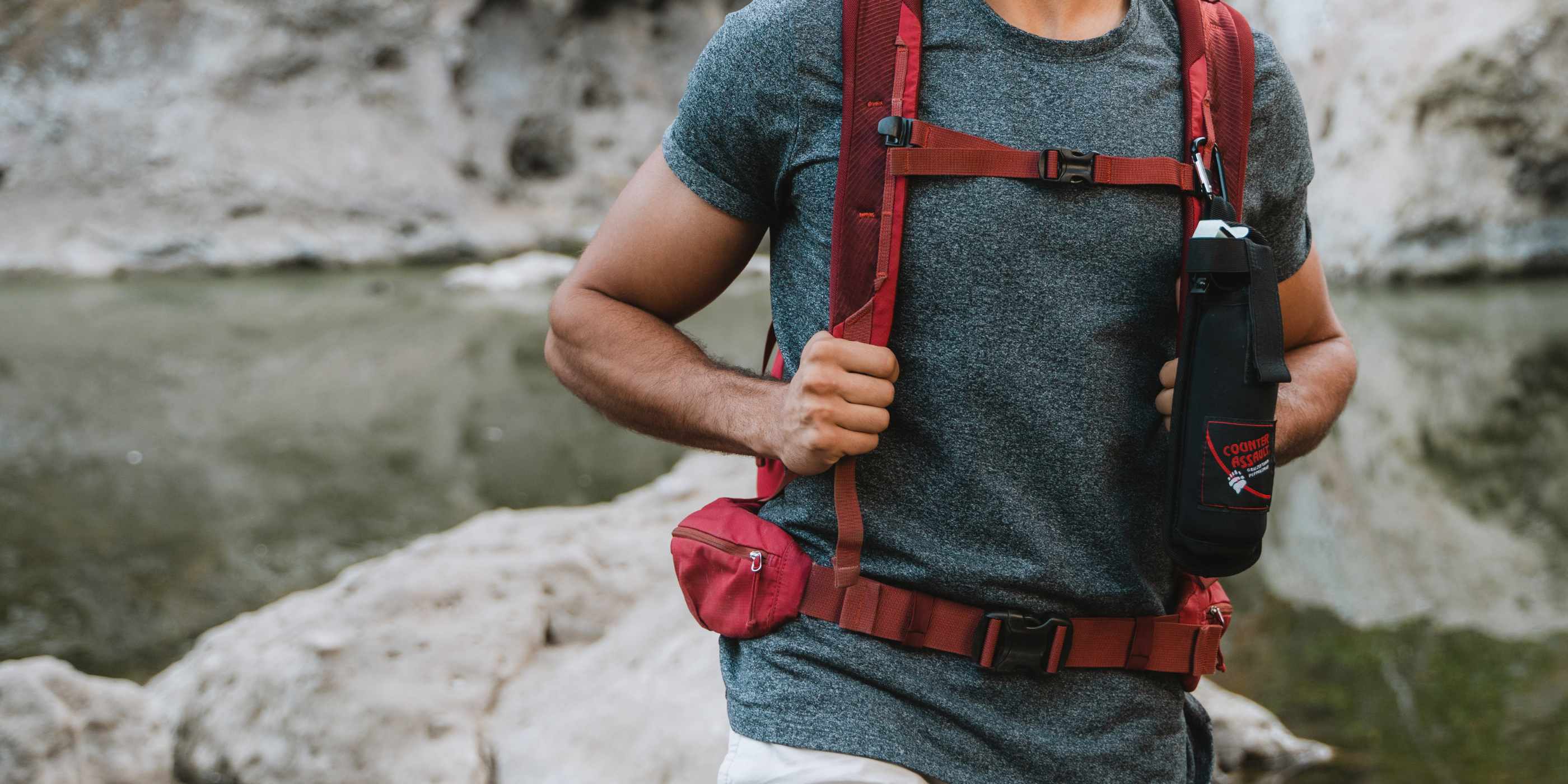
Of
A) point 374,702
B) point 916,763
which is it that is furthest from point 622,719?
point 916,763

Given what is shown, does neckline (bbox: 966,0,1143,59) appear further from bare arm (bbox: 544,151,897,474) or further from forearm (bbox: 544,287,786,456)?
forearm (bbox: 544,287,786,456)

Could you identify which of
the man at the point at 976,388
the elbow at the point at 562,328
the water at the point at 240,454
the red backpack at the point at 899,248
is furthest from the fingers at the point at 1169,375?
the water at the point at 240,454

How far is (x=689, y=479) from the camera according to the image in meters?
3.83

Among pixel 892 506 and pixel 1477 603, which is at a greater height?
pixel 892 506

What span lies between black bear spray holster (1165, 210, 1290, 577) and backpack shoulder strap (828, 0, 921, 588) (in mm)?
292

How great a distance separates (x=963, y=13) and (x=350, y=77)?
20639 mm

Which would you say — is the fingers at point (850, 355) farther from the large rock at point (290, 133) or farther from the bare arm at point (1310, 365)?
the large rock at point (290, 133)

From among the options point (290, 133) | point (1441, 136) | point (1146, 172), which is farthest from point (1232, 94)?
point (290, 133)

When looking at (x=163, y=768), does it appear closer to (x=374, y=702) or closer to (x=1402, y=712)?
(x=374, y=702)

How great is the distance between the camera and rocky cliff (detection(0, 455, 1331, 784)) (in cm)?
219

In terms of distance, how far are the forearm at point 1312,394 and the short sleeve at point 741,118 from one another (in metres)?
0.63

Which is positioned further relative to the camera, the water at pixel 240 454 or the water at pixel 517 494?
the water at pixel 240 454

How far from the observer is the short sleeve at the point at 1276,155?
4.34 ft

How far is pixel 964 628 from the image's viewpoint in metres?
1.21
